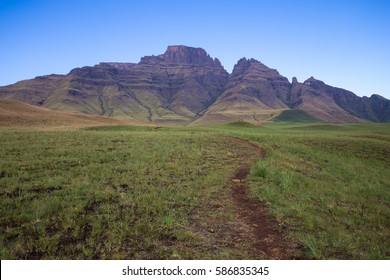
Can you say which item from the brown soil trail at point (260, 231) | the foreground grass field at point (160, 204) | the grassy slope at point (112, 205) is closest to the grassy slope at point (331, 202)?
the foreground grass field at point (160, 204)

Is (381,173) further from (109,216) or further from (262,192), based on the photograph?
(109,216)

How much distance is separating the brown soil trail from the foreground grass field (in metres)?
0.32

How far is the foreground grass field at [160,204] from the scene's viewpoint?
878cm

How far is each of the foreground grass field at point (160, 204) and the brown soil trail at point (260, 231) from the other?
317mm

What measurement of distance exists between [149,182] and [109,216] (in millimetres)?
5082

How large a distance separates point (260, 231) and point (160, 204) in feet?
14.6

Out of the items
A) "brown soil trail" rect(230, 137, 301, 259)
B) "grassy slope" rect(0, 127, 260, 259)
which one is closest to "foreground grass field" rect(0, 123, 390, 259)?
"grassy slope" rect(0, 127, 260, 259)

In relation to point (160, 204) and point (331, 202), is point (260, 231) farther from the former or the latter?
point (331, 202)

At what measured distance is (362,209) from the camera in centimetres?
1501

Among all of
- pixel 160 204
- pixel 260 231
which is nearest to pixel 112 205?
pixel 160 204

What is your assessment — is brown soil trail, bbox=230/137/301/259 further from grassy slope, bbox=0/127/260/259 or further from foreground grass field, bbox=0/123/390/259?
grassy slope, bbox=0/127/260/259

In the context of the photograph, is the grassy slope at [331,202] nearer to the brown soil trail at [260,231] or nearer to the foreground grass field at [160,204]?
the foreground grass field at [160,204]

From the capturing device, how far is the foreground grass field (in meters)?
8.78
